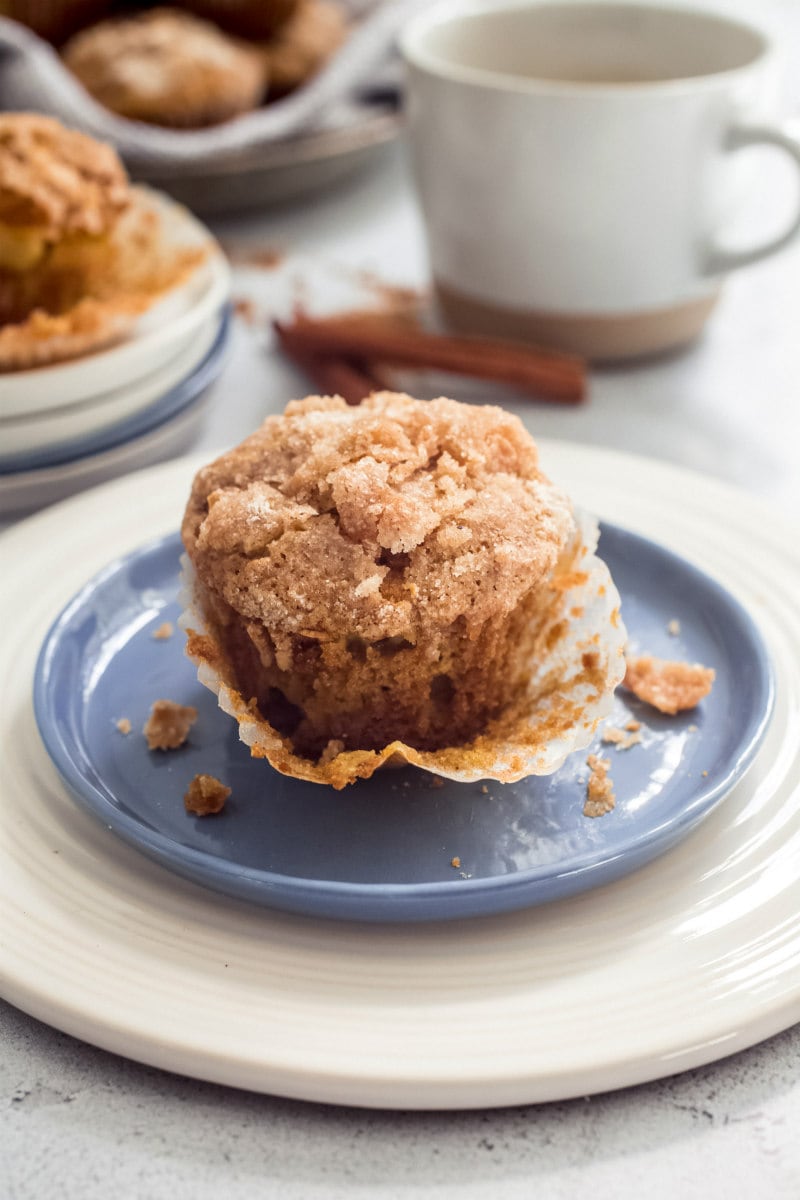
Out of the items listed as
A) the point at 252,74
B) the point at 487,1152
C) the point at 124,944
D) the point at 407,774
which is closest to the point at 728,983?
the point at 487,1152

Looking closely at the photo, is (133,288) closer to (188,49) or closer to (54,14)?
(188,49)

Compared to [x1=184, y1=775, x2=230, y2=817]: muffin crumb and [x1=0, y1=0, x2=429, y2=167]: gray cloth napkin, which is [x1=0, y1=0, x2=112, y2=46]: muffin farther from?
[x1=184, y1=775, x2=230, y2=817]: muffin crumb

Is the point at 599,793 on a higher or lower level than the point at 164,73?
lower

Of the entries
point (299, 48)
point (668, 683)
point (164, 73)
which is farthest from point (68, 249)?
point (668, 683)

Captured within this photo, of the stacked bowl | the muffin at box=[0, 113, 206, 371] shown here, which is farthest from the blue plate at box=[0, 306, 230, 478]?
the muffin at box=[0, 113, 206, 371]

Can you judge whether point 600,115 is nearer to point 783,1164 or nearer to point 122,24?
point 122,24
